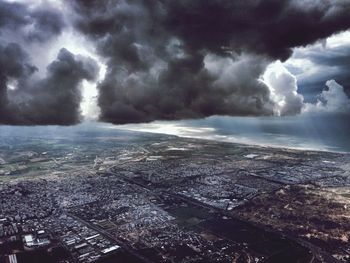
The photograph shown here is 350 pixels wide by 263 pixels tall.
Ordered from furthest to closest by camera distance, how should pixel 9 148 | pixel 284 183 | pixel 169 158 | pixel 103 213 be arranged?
1. pixel 9 148
2. pixel 169 158
3. pixel 284 183
4. pixel 103 213

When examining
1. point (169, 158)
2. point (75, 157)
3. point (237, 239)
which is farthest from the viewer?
point (75, 157)

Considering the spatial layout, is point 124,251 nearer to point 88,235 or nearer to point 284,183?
point 88,235

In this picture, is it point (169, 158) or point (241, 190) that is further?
point (169, 158)

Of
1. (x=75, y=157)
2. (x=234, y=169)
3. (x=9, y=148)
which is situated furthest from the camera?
(x=9, y=148)

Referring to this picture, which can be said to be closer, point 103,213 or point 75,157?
point 103,213

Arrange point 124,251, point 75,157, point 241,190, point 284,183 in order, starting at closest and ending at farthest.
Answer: point 124,251 < point 241,190 < point 284,183 < point 75,157

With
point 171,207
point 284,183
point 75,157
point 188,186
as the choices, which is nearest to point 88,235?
point 171,207

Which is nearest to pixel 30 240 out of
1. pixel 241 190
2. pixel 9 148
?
pixel 241 190

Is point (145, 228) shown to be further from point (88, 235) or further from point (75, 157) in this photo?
point (75, 157)

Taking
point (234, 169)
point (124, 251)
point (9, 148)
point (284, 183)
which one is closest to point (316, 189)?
point (284, 183)
